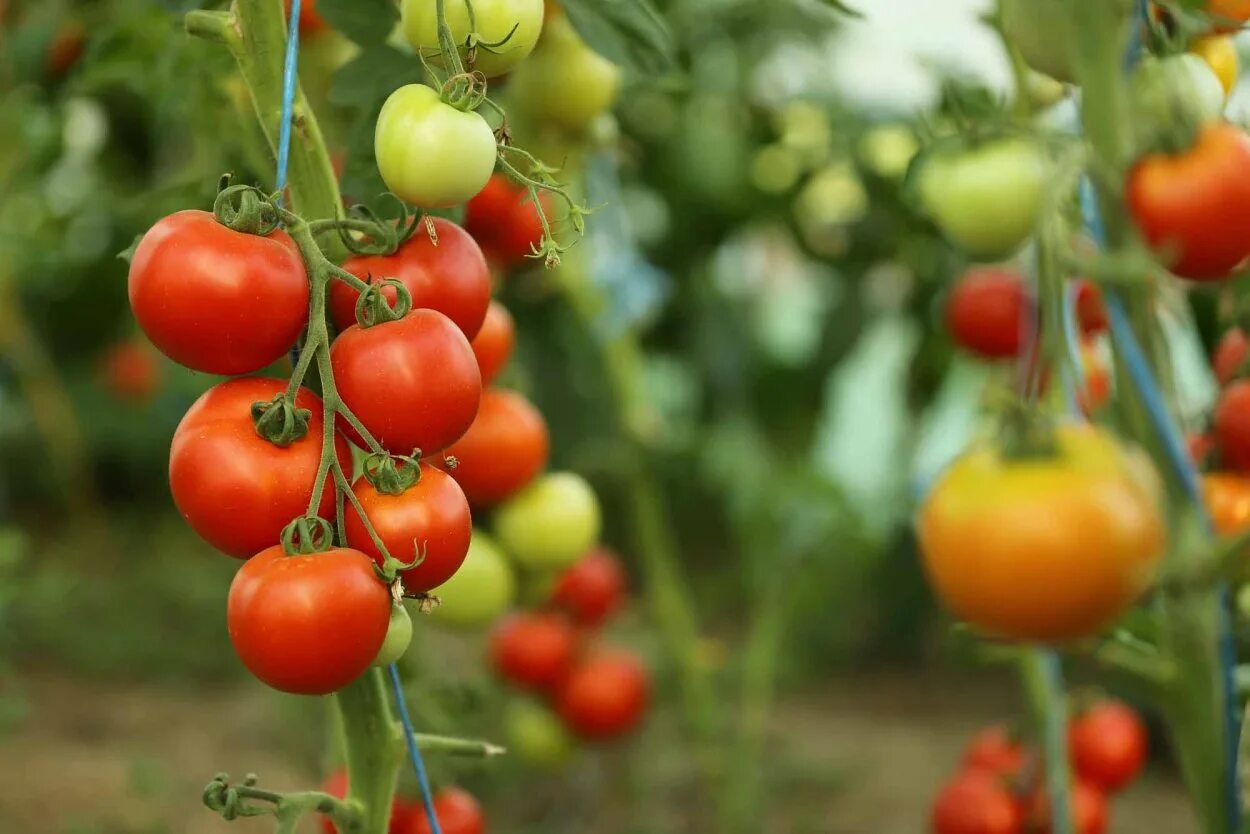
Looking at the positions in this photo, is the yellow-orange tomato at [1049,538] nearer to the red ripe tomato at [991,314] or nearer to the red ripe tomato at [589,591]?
the red ripe tomato at [991,314]

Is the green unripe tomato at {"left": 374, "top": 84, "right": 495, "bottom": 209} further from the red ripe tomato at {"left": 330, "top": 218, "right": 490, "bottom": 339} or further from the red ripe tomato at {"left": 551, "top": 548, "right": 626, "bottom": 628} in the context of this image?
the red ripe tomato at {"left": 551, "top": 548, "right": 626, "bottom": 628}

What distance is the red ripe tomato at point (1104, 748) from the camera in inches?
44.9

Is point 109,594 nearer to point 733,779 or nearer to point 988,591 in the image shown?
point 733,779

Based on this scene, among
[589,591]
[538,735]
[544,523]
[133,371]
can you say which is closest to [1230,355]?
[544,523]

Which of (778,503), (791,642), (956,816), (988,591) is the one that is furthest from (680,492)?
(988,591)

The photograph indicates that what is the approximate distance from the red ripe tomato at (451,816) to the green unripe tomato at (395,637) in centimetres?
28

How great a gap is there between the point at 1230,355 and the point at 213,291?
25.4 inches

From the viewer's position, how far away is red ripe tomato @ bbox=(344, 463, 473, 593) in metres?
0.55

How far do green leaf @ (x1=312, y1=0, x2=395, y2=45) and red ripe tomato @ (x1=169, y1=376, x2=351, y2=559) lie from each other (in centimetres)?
26

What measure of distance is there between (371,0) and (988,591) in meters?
0.52

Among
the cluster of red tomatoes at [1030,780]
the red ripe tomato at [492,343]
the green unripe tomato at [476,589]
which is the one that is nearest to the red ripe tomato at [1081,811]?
the cluster of red tomatoes at [1030,780]

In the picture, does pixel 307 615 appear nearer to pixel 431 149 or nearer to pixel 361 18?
pixel 431 149

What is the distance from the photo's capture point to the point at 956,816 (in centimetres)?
107

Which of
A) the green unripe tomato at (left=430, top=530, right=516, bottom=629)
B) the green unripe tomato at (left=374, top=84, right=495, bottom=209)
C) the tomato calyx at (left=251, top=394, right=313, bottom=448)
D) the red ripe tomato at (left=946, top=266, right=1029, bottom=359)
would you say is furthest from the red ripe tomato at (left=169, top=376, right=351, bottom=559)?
the red ripe tomato at (left=946, top=266, right=1029, bottom=359)
